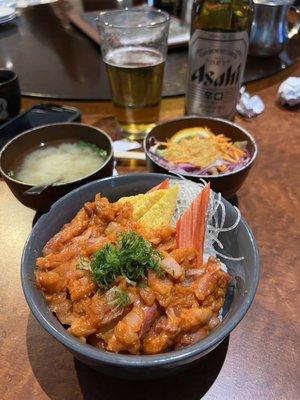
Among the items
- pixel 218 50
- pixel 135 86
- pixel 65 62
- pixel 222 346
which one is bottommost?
pixel 222 346

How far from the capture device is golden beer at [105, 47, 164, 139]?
1.26 m

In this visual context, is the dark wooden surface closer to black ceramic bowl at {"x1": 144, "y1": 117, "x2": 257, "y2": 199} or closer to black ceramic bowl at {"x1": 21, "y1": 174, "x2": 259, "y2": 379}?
black ceramic bowl at {"x1": 144, "y1": 117, "x2": 257, "y2": 199}

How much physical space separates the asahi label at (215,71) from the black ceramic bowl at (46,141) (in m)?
0.40

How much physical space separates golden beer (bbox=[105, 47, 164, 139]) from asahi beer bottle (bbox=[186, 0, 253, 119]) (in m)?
0.12

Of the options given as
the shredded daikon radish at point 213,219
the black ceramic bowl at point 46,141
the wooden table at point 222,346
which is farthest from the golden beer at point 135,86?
the shredded daikon radish at point 213,219

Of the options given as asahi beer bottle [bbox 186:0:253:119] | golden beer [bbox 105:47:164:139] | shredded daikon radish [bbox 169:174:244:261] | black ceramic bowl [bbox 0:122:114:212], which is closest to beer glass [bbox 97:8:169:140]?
golden beer [bbox 105:47:164:139]

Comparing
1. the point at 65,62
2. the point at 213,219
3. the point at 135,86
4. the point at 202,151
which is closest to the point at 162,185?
the point at 213,219

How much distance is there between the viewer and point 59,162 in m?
1.10

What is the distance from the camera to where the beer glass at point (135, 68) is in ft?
4.14

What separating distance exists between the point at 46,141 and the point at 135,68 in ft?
1.22

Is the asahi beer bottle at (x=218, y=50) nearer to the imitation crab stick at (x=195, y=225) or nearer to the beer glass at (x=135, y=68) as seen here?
the beer glass at (x=135, y=68)

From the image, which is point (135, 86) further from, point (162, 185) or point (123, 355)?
point (123, 355)

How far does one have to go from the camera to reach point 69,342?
1.87ft

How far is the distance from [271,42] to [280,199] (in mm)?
984
